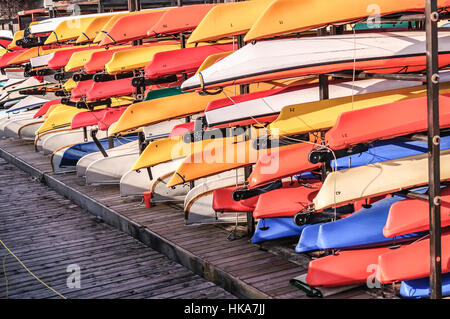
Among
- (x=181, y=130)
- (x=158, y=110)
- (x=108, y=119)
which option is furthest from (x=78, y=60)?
(x=181, y=130)

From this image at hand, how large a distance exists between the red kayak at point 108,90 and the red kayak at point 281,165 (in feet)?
11.7

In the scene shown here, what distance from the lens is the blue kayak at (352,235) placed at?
4824 mm

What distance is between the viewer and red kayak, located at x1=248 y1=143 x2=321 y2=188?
18.0 ft

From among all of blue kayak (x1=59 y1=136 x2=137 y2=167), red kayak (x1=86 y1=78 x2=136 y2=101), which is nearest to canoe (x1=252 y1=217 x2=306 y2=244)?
red kayak (x1=86 y1=78 x2=136 y2=101)

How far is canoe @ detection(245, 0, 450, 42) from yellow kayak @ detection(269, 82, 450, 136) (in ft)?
2.02

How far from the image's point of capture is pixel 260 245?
5.68 metres

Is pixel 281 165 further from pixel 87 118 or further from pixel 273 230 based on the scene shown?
pixel 87 118

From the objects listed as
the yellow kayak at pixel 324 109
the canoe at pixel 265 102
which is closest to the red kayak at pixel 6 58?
the canoe at pixel 265 102

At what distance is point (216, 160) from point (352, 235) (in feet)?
6.08

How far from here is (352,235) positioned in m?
4.84

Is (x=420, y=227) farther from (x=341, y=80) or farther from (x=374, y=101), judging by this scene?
(x=341, y=80)

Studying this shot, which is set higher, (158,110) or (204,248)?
(158,110)

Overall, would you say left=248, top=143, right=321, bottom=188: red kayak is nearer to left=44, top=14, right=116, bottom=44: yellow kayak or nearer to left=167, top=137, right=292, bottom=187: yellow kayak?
left=167, top=137, right=292, bottom=187: yellow kayak

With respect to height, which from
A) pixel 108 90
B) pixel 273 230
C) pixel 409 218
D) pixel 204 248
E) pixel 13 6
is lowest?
→ pixel 204 248
